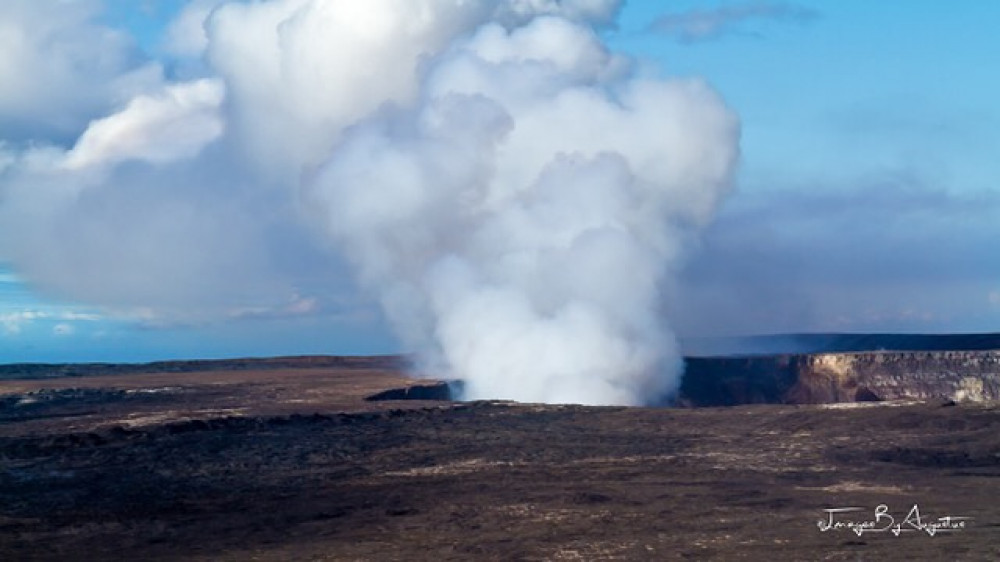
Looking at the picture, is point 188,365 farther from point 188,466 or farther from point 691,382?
point 188,466

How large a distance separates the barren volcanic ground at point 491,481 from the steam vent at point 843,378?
22.9m

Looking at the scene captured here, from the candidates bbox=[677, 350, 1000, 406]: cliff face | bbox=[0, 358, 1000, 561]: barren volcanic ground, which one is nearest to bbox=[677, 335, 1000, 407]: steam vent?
bbox=[677, 350, 1000, 406]: cliff face

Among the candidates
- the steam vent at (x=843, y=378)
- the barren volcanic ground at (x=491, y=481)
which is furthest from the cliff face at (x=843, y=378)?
the barren volcanic ground at (x=491, y=481)

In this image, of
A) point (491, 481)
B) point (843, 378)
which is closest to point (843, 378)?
point (843, 378)

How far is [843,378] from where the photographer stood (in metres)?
63.5

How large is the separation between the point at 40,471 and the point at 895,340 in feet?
295

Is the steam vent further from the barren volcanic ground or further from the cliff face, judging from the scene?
the barren volcanic ground

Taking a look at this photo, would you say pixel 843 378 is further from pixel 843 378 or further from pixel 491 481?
pixel 491 481

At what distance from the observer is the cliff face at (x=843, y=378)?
5947 centimetres

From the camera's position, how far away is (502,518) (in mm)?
22750

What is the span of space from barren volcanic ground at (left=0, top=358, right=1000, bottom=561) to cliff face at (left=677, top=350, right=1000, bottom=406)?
22970 millimetres

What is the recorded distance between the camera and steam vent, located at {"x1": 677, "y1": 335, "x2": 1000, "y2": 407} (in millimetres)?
59469

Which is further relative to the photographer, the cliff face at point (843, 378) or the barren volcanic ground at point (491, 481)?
the cliff face at point (843, 378)

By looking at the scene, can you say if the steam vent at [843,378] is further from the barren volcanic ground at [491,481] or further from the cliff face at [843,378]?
the barren volcanic ground at [491,481]
